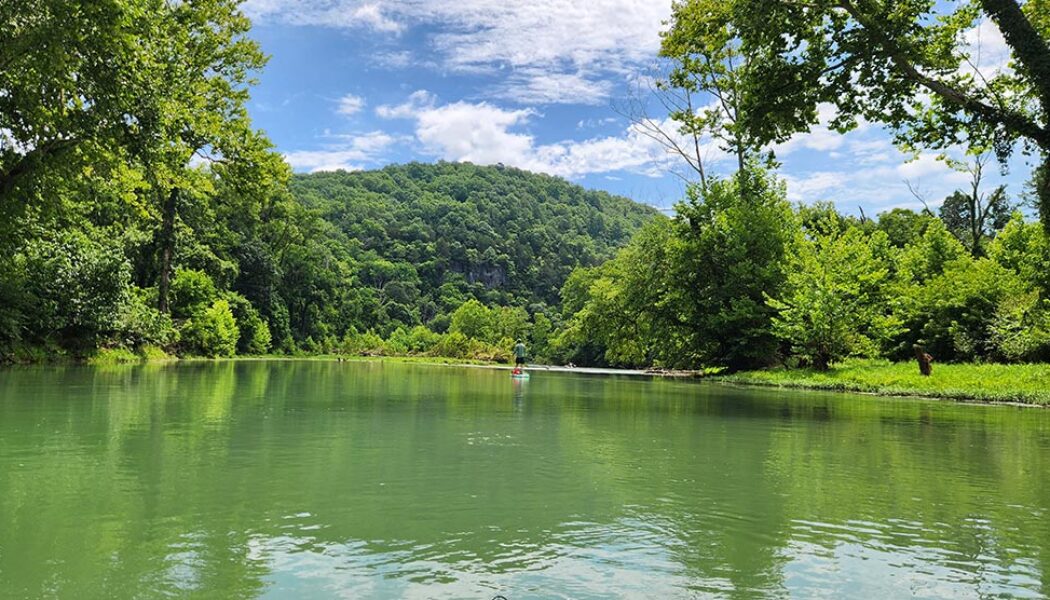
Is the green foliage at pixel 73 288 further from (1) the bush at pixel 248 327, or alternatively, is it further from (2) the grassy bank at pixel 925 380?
(2) the grassy bank at pixel 925 380

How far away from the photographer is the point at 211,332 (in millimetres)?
52312

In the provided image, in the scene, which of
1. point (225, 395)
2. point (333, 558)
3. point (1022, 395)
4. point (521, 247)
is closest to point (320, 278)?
point (521, 247)

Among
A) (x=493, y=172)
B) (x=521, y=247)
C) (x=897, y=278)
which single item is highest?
(x=493, y=172)

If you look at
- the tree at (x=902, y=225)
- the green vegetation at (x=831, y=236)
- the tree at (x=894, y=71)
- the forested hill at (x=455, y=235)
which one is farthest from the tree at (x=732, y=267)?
the forested hill at (x=455, y=235)

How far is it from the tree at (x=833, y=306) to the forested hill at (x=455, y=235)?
285 feet

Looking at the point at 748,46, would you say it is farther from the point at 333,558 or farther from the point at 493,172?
the point at 493,172

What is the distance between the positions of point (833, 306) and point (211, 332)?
4320 centimetres

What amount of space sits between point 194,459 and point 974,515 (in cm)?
811

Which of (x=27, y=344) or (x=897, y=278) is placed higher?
(x=897, y=278)

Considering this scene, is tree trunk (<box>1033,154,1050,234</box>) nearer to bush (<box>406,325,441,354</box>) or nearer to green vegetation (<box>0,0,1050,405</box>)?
green vegetation (<box>0,0,1050,405</box>)

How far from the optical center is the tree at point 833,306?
2989 cm

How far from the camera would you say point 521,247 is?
465ft

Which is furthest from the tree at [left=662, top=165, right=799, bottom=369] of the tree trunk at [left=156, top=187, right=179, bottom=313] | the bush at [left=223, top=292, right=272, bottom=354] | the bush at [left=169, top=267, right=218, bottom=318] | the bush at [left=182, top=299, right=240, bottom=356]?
the bush at [left=223, top=292, right=272, bottom=354]

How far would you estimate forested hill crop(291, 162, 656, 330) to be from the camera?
12700cm
